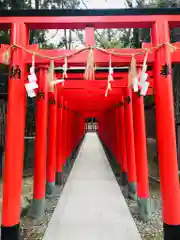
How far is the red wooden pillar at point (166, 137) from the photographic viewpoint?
8.73 feet

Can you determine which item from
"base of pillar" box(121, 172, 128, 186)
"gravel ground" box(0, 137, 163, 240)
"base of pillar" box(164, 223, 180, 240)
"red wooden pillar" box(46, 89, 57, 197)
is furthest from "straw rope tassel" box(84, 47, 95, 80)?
"base of pillar" box(121, 172, 128, 186)

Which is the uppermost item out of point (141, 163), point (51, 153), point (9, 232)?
point (141, 163)

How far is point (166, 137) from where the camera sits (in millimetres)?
2770

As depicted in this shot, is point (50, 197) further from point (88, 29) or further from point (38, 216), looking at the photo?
point (88, 29)

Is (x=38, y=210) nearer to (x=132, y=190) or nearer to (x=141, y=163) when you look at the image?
(x=141, y=163)

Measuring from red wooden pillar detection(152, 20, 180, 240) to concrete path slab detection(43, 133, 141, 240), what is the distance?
1118mm

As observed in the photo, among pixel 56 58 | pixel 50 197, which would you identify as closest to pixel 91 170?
pixel 50 197

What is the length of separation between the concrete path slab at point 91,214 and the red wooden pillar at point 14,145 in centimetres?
100

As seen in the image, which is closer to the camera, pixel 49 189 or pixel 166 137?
pixel 166 137

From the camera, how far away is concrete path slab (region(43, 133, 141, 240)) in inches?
142

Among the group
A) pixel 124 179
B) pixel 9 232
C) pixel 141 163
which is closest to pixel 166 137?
pixel 141 163

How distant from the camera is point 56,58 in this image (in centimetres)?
284

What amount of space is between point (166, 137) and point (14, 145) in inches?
80.8

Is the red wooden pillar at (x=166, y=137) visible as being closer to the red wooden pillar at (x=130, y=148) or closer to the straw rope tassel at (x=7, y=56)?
the straw rope tassel at (x=7, y=56)
